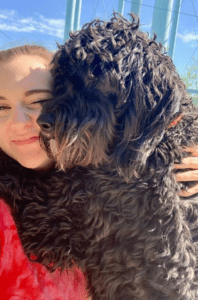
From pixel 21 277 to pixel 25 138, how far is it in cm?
55

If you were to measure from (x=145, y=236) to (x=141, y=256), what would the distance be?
0.09 m

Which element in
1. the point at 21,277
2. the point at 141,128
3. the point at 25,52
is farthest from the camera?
the point at 25,52

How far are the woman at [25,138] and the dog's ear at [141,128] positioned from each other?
228 millimetres

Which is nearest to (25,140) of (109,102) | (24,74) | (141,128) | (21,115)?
(21,115)

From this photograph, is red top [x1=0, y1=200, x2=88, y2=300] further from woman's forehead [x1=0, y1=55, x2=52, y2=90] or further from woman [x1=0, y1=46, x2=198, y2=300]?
woman's forehead [x1=0, y1=55, x2=52, y2=90]

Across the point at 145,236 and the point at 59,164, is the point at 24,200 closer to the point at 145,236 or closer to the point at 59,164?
the point at 59,164

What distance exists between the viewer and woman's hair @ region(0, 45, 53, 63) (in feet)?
4.42

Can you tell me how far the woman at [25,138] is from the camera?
1.10 meters

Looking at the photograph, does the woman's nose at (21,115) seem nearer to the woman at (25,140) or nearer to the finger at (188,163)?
the woman at (25,140)

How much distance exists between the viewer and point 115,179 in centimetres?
125

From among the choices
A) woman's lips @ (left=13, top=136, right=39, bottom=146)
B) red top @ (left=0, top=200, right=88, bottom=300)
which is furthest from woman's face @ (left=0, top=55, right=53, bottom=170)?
red top @ (left=0, top=200, right=88, bottom=300)

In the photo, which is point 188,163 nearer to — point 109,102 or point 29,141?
point 109,102

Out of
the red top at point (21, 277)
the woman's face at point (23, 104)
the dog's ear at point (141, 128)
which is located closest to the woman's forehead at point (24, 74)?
the woman's face at point (23, 104)

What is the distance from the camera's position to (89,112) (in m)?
1.24
